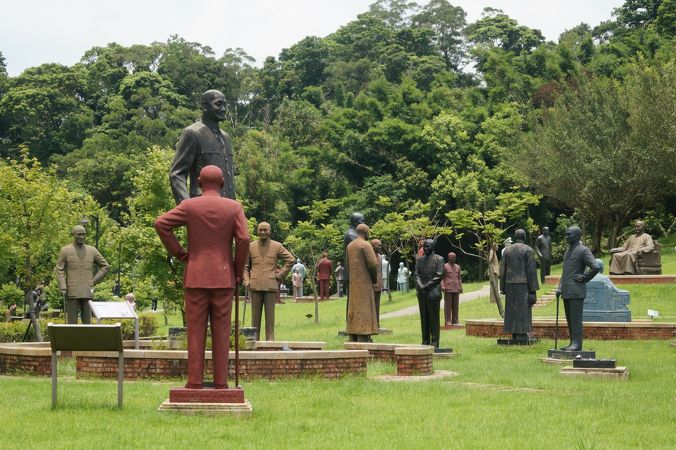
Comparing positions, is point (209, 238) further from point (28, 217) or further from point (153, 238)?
point (153, 238)

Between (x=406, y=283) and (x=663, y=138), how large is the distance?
12.1m

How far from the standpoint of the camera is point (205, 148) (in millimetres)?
12711

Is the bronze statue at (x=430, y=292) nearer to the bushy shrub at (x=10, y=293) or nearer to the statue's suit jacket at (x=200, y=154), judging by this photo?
the statue's suit jacket at (x=200, y=154)

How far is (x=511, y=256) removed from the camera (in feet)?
66.8

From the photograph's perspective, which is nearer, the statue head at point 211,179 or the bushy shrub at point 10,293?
the statue head at point 211,179

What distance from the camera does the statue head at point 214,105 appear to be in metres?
12.6

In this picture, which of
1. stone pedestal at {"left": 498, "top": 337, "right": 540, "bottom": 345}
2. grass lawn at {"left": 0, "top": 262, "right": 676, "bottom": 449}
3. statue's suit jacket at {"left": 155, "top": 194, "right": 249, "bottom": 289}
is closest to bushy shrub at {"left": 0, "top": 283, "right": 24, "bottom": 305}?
stone pedestal at {"left": 498, "top": 337, "right": 540, "bottom": 345}

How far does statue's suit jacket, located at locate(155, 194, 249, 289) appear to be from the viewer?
10328mm

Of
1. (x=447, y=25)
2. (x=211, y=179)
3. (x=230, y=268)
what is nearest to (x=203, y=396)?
(x=230, y=268)

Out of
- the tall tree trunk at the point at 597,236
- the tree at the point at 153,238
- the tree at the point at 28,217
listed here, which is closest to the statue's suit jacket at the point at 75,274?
the tree at the point at 28,217

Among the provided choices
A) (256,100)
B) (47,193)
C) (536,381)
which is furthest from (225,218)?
(256,100)

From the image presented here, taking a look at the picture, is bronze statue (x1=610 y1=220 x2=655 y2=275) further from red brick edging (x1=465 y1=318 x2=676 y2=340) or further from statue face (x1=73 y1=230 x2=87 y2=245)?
statue face (x1=73 y1=230 x2=87 y2=245)

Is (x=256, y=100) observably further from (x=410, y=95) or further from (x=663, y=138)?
(x=663, y=138)

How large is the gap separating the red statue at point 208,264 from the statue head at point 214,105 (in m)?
2.35
